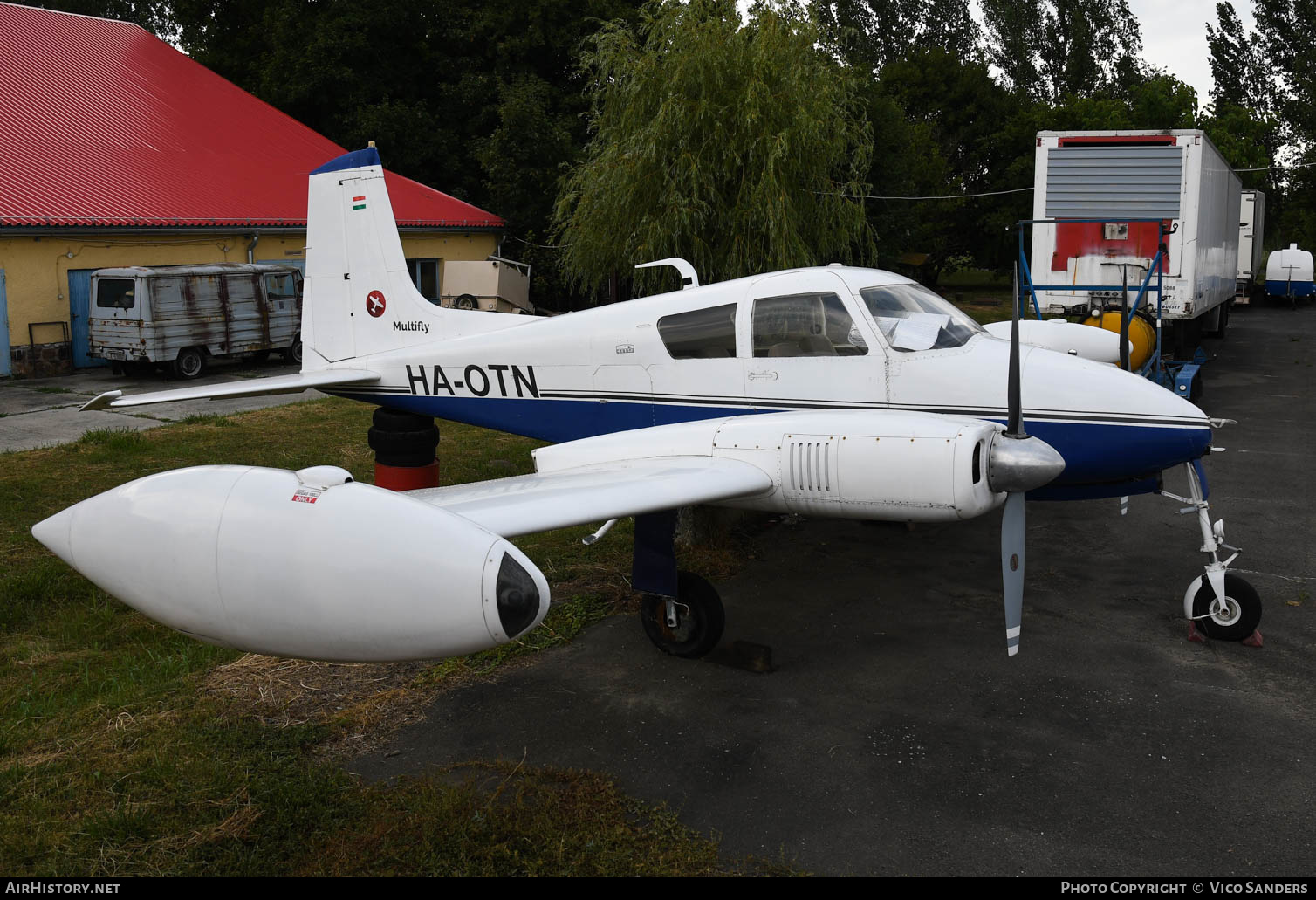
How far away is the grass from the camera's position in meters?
4.62

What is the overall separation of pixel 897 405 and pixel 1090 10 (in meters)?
61.8

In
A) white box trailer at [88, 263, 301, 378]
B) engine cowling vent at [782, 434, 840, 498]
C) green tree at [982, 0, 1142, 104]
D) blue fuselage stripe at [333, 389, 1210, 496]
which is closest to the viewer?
engine cowling vent at [782, 434, 840, 498]

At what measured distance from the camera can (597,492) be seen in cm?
590

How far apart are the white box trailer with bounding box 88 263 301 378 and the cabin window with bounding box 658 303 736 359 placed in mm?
14702

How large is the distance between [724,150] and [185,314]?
10.9 meters

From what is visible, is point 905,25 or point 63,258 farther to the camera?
point 905,25

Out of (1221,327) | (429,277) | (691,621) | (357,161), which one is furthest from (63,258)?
(1221,327)

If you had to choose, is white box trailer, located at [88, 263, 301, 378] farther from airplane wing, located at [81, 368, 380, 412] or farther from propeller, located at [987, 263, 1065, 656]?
propeller, located at [987, 263, 1065, 656]

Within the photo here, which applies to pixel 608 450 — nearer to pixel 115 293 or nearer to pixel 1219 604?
pixel 1219 604

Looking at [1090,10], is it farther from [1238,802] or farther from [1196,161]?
[1238,802]

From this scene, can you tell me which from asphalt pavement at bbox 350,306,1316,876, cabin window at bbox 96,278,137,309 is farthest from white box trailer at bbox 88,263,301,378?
asphalt pavement at bbox 350,306,1316,876

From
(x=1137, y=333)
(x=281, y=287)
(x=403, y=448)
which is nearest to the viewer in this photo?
(x=403, y=448)

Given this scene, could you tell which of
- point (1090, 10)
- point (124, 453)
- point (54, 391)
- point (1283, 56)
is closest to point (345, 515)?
point (124, 453)

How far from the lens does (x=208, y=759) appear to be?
17.9 feet
